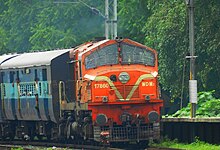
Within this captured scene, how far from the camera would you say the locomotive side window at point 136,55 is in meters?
27.6

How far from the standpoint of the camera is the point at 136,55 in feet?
91.1

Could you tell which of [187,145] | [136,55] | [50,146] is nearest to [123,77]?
[136,55]

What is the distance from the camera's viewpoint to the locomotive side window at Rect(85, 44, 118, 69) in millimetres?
27297

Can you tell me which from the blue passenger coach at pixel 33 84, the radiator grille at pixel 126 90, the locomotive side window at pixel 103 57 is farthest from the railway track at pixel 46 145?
the locomotive side window at pixel 103 57

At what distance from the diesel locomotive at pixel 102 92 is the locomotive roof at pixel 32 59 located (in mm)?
70

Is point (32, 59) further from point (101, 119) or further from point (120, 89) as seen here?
point (101, 119)

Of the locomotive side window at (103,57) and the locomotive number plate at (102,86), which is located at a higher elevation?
the locomotive side window at (103,57)

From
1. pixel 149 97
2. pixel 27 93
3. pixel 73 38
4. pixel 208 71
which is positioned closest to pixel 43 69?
pixel 27 93

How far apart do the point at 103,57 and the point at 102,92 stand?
1168mm

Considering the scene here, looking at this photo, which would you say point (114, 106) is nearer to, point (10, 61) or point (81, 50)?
point (81, 50)

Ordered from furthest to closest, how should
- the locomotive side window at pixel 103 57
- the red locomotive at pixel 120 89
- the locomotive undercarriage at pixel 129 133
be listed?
1. the locomotive side window at pixel 103 57
2. the red locomotive at pixel 120 89
3. the locomotive undercarriage at pixel 129 133

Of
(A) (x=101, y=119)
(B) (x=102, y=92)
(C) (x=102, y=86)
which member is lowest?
(A) (x=101, y=119)

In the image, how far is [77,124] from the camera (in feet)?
91.0

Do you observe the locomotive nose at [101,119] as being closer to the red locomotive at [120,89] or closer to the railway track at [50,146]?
the red locomotive at [120,89]
